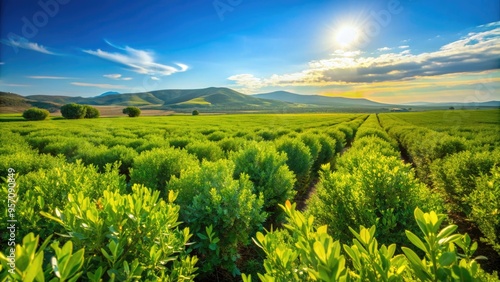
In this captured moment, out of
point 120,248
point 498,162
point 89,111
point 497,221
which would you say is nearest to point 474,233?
point 498,162

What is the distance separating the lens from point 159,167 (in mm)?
6289

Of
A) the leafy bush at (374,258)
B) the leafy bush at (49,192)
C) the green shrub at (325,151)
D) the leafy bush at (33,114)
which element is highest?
the leafy bush at (374,258)

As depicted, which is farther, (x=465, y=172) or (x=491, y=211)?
(x=465, y=172)

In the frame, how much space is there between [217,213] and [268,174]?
2.62 metres

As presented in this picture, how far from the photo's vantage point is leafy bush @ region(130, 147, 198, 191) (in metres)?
5.98

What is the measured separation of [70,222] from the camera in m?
1.95

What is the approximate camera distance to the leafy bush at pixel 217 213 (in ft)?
13.4

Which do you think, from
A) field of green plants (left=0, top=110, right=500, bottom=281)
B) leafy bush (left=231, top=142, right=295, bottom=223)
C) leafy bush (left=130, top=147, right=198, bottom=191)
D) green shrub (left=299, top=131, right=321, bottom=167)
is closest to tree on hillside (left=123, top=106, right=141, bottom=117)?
field of green plants (left=0, top=110, right=500, bottom=281)

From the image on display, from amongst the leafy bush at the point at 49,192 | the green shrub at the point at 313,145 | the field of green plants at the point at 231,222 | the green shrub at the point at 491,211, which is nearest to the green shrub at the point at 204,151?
the field of green plants at the point at 231,222

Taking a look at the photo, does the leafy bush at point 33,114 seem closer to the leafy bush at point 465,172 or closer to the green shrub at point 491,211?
the leafy bush at point 465,172

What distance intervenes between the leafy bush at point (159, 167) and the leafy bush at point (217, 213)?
1.47 m

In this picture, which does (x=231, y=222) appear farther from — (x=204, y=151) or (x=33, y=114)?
(x=33, y=114)

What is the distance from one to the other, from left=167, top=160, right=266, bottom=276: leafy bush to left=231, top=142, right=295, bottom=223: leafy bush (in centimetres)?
172

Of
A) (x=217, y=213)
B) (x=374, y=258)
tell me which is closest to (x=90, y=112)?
(x=217, y=213)
